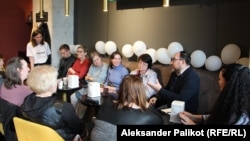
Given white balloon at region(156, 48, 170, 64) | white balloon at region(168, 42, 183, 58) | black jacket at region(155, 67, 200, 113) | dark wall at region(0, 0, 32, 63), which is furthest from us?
dark wall at region(0, 0, 32, 63)

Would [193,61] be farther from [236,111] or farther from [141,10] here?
[236,111]

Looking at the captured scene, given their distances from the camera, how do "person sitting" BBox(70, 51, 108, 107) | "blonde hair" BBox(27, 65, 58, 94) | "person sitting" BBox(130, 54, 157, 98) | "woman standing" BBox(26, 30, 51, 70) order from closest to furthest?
"blonde hair" BBox(27, 65, 58, 94)
"person sitting" BBox(130, 54, 157, 98)
"person sitting" BBox(70, 51, 108, 107)
"woman standing" BBox(26, 30, 51, 70)

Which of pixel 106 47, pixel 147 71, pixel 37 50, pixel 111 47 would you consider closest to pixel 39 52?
pixel 37 50

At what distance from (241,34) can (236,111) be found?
191cm

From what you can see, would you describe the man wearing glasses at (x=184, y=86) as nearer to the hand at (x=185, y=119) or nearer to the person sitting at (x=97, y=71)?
the hand at (x=185, y=119)

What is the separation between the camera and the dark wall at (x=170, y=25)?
11.4 feet

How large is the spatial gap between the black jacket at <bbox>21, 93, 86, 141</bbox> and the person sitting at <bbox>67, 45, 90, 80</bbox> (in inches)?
103

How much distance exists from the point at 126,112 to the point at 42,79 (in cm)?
77

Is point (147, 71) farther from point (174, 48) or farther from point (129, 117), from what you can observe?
point (129, 117)

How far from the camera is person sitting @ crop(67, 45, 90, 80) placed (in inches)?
192

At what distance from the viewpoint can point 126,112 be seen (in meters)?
1.97

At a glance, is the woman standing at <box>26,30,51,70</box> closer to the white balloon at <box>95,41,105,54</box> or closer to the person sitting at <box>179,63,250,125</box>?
the white balloon at <box>95,41,105,54</box>

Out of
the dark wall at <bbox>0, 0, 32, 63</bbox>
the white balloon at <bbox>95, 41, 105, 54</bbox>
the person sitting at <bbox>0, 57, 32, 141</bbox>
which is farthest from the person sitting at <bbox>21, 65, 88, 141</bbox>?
the dark wall at <bbox>0, 0, 32, 63</bbox>

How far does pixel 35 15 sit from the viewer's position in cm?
668
